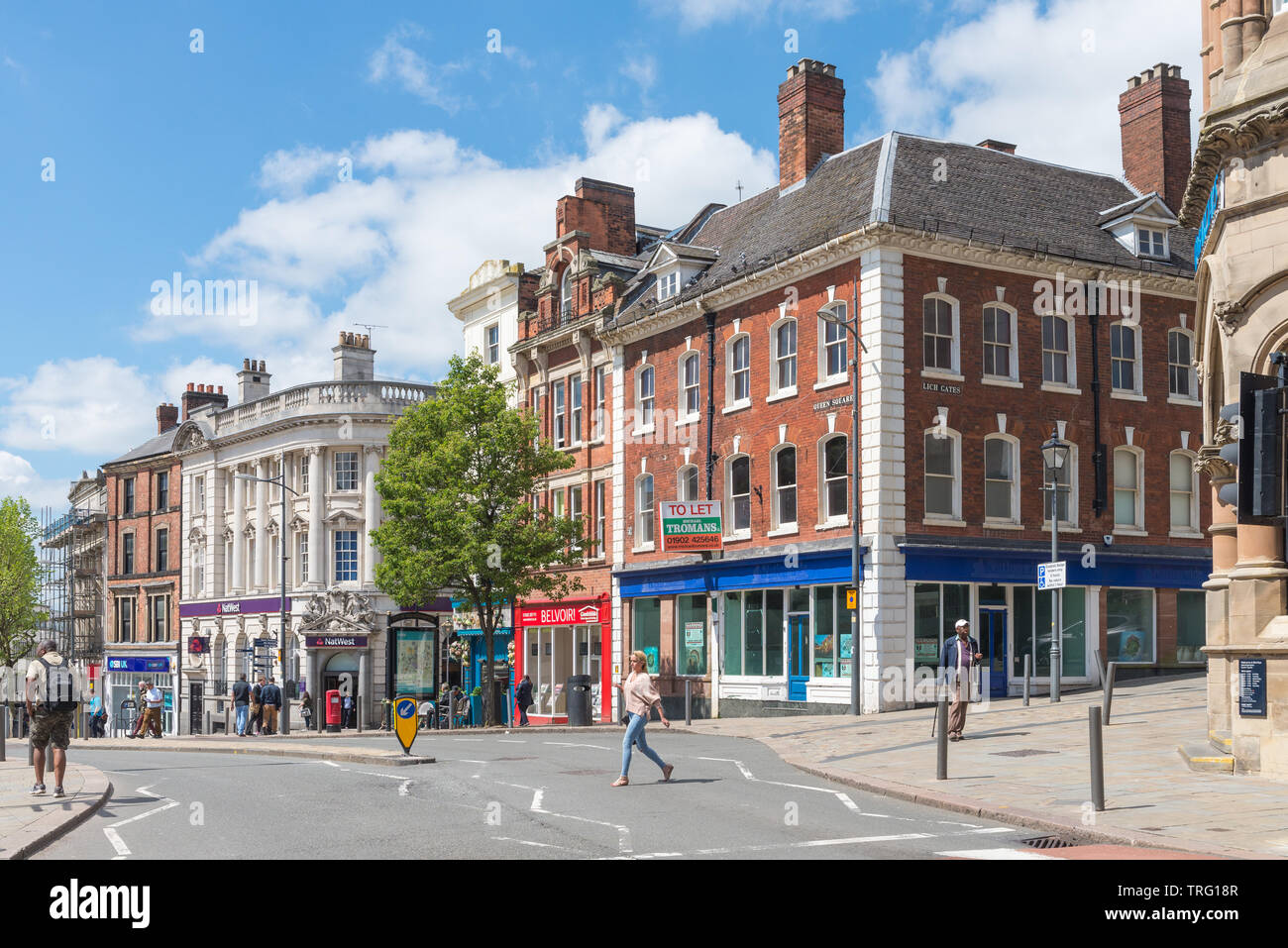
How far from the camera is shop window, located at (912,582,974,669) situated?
3081cm

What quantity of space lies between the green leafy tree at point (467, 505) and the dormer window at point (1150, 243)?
17.3 meters

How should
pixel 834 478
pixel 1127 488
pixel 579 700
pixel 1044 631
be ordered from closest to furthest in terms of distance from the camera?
pixel 834 478, pixel 1044 631, pixel 579 700, pixel 1127 488

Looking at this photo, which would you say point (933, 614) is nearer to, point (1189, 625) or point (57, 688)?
point (1189, 625)

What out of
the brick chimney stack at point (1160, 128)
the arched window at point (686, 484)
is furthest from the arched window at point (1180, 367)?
the arched window at point (686, 484)

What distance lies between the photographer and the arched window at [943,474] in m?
31.5

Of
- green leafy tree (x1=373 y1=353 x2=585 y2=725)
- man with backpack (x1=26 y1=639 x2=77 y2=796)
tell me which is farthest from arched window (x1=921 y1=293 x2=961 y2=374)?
man with backpack (x1=26 y1=639 x2=77 y2=796)

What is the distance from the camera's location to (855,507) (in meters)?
30.0

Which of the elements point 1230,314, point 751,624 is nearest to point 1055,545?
point 751,624

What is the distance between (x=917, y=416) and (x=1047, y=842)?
2020 cm

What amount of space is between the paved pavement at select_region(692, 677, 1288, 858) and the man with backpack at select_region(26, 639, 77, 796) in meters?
9.46

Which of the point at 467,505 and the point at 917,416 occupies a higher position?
the point at 917,416

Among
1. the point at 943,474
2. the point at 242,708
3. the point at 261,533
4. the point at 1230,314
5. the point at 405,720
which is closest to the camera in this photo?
the point at 1230,314

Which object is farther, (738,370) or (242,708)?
(242,708)

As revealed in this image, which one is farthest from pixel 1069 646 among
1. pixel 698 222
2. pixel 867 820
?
pixel 867 820
